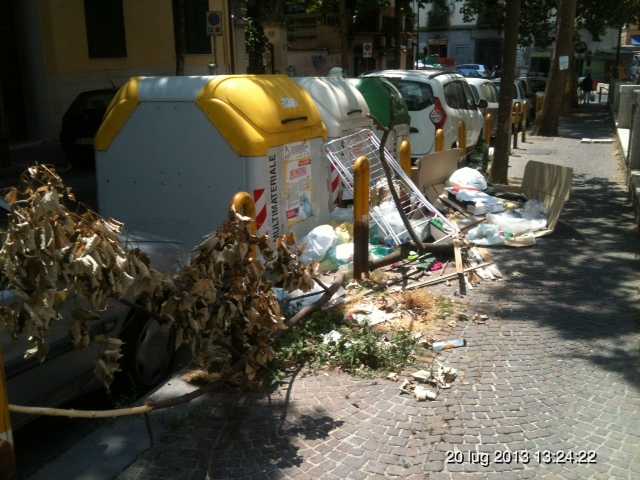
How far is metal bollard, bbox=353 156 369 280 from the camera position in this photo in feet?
19.9

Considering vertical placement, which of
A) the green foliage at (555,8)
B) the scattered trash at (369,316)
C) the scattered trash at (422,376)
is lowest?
the scattered trash at (422,376)

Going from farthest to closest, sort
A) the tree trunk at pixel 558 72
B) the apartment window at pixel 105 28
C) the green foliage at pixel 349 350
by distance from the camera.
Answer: the tree trunk at pixel 558 72, the apartment window at pixel 105 28, the green foliage at pixel 349 350

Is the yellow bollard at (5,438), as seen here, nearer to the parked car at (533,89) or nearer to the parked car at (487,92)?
the parked car at (487,92)

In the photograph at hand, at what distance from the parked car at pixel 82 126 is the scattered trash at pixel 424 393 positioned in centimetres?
1091

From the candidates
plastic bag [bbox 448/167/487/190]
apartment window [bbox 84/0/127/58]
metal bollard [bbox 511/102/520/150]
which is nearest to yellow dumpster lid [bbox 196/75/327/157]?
plastic bag [bbox 448/167/487/190]

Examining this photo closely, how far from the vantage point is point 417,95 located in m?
12.0

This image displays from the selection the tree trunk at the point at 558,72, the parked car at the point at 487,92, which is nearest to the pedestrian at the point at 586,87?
the tree trunk at the point at 558,72

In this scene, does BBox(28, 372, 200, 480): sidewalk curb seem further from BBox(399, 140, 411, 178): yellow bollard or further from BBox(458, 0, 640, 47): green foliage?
BBox(458, 0, 640, 47): green foliage

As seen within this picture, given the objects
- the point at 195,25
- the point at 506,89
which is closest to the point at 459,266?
the point at 506,89

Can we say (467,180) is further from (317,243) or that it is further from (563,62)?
(563,62)

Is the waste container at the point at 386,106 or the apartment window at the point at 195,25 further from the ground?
the apartment window at the point at 195,25

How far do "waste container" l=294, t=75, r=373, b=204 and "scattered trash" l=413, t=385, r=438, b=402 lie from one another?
3.30 meters

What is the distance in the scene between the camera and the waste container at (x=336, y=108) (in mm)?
7418

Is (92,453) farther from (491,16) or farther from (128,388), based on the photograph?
(491,16)
